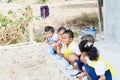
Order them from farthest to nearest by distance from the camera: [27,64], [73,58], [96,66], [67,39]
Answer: [27,64], [67,39], [73,58], [96,66]

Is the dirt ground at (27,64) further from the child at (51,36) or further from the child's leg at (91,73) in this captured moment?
the child's leg at (91,73)

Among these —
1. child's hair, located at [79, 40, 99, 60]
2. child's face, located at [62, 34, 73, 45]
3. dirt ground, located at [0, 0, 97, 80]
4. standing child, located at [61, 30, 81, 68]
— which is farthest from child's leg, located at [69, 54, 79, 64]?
child's hair, located at [79, 40, 99, 60]

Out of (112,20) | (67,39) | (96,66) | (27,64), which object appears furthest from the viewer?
(112,20)

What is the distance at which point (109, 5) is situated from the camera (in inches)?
350

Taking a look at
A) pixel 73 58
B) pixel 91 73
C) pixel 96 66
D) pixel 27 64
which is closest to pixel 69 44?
pixel 73 58

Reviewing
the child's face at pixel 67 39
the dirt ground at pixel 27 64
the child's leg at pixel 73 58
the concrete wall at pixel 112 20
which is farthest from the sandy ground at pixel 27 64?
the concrete wall at pixel 112 20

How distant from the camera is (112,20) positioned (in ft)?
29.1

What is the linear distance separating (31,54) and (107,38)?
80.6 inches

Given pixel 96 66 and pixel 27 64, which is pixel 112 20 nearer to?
pixel 27 64

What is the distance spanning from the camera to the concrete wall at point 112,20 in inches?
338

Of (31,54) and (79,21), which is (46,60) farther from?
(79,21)

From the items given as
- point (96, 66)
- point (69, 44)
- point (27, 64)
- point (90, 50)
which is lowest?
point (27, 64)

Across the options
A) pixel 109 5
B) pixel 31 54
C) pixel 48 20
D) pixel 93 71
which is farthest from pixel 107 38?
pixel 48 20

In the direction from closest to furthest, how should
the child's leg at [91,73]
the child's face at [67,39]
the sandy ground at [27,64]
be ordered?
the child's leg at [91,73], the child's face at [67,39], the sandy ground at [27,64]
